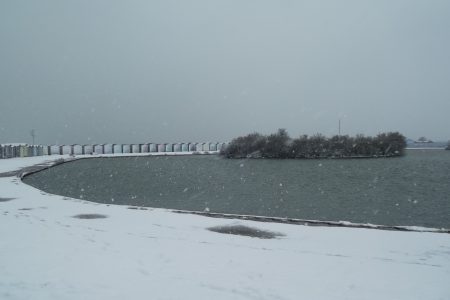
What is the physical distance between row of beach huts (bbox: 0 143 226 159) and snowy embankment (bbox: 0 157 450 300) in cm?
3855

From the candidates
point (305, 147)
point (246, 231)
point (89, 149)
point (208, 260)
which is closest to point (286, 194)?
point (246, 231)

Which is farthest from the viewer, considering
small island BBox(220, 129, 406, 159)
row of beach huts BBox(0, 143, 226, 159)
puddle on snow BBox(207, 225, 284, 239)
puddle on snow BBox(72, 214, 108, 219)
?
small island BBox(220, 129, 406, 159)

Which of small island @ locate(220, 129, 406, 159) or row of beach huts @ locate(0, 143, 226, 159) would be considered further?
small island @ locate(220, 129, 406, 159)

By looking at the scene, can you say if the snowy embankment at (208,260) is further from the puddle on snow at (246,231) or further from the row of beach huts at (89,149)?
the row of beach huts at (89,149)

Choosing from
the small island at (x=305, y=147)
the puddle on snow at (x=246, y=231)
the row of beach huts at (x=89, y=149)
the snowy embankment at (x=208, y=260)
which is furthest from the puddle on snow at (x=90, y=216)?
the small island at (x=305, y=147)

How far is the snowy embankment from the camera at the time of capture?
5.59 metres

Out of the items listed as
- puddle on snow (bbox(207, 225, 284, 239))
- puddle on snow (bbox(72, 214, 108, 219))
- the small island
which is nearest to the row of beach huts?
the small island

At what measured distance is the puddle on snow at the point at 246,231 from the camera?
9062mm

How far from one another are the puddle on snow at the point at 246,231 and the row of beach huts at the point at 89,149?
130ft

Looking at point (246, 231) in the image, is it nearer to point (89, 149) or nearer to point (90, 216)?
point (90, 216)

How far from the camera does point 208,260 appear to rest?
→ 704 centimetres

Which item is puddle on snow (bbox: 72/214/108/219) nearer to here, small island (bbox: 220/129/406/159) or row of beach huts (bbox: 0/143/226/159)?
row of beach huts (bbox: 0/143/226/159)

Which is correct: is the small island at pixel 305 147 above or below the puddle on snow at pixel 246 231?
above

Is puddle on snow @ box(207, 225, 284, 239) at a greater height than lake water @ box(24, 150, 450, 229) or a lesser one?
greater
